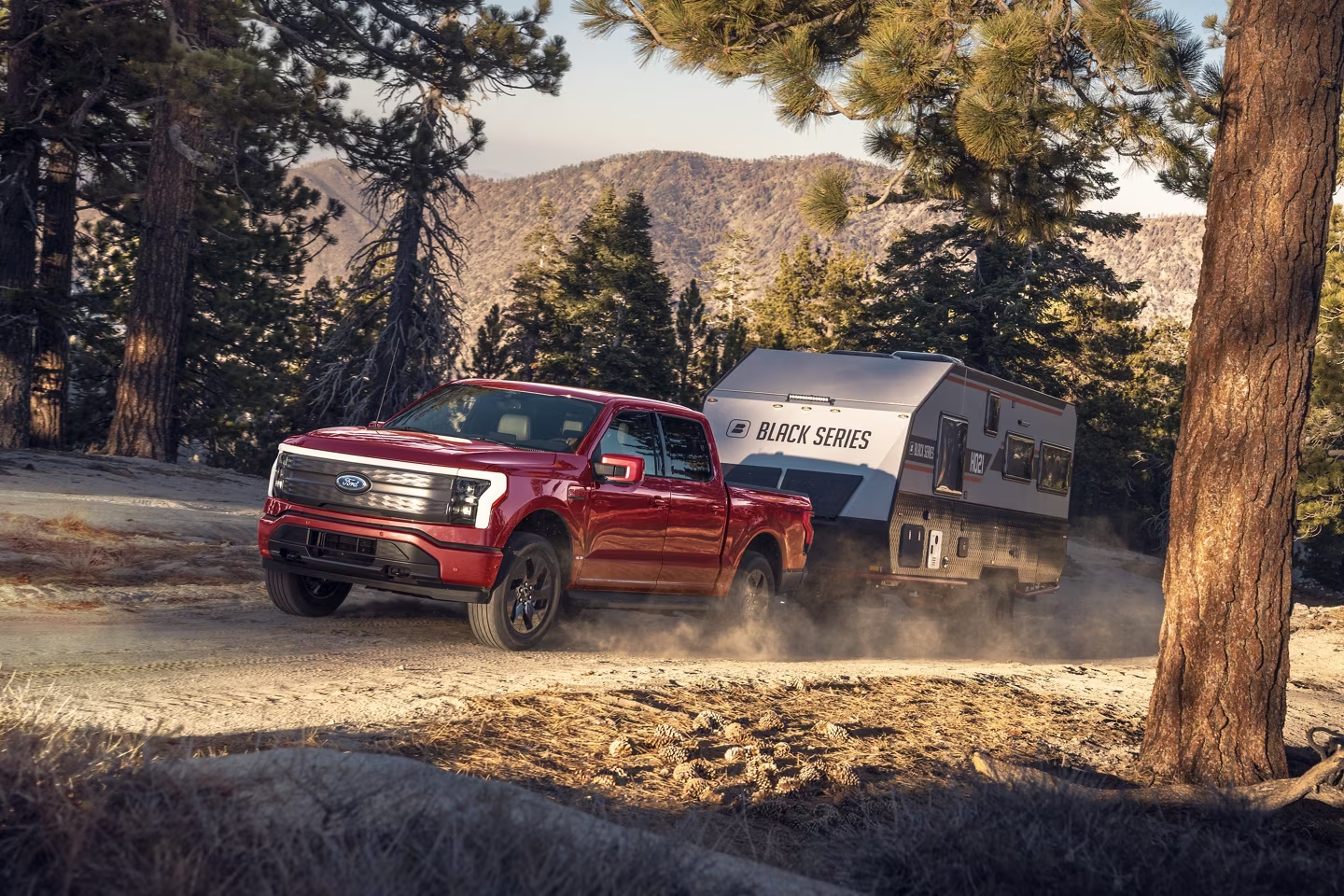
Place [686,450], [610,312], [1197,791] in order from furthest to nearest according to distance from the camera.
→ 1. [610,312]
2. [686,450]
3. [1197,791]

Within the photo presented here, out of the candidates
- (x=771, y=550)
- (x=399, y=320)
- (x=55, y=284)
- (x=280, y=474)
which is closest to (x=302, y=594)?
A: (x=280, y=474)

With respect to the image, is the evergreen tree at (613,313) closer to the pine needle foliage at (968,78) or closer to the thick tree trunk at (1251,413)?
the pine needle foliage at (968,78)

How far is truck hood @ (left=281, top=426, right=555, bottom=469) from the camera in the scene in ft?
29.0

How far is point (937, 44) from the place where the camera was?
9961mm

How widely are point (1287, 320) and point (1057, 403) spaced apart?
12423 millimetres

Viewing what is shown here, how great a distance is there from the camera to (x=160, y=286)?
20906 millimetres

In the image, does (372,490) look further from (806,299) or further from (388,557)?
(806,299)

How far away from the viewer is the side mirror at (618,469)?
9539 mm

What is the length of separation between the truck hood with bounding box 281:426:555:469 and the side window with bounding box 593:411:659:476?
74 centimetres

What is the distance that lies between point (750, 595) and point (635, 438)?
235cm

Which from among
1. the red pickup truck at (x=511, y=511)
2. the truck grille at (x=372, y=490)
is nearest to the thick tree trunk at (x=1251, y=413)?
the red pickup truck at (x=511, y=511)

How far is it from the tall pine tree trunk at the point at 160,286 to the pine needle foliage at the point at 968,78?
12.4 m

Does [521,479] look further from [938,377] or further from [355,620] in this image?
[938,377]

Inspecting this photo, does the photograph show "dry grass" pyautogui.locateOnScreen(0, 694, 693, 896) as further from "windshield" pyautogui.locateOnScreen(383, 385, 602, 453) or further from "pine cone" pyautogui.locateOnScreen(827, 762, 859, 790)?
"windshield" pyautogui.locateOnScreen(383, 385, 602, 453)
